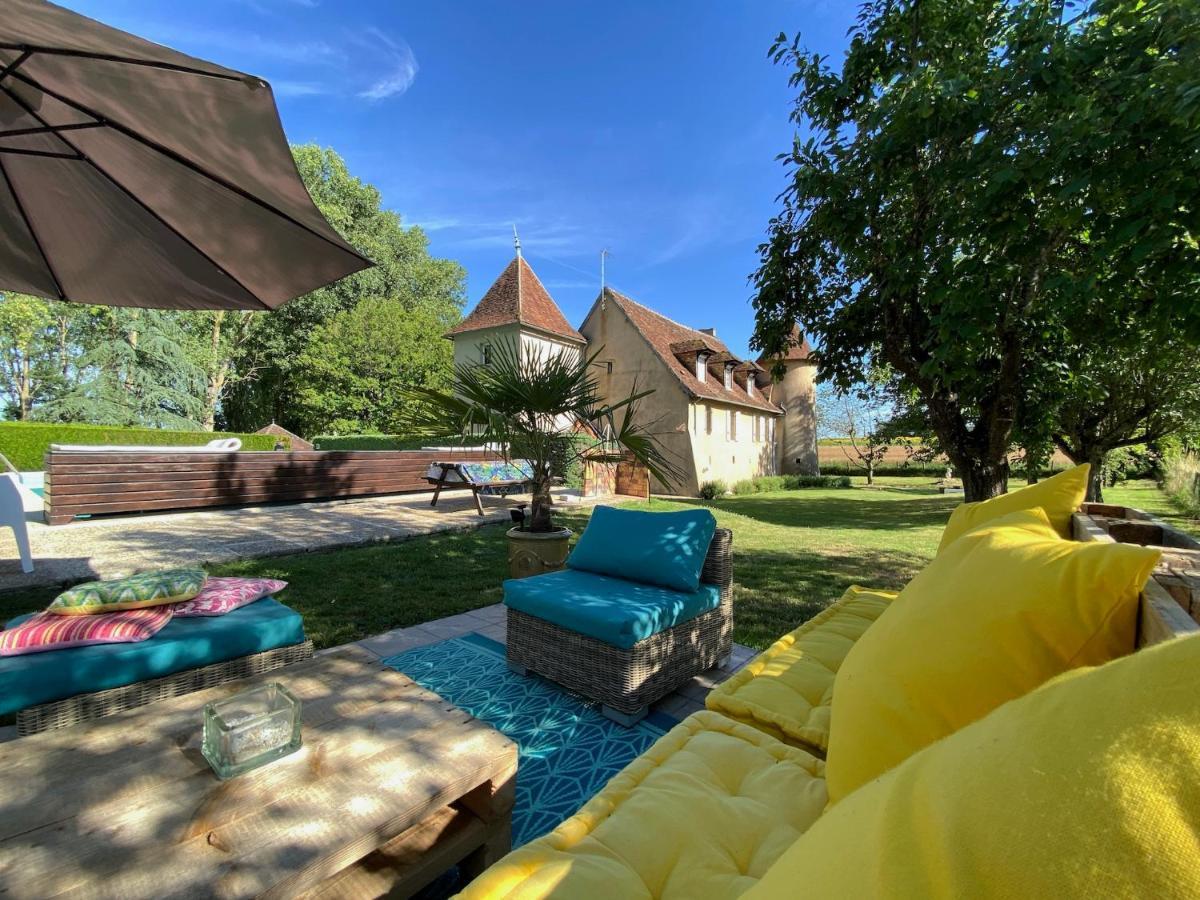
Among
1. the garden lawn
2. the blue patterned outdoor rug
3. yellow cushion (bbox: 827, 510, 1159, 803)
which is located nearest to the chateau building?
the garden lawn

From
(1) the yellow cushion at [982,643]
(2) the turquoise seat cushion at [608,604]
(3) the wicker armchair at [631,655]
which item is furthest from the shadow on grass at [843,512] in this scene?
(1) the yellow cushion at [982,643]

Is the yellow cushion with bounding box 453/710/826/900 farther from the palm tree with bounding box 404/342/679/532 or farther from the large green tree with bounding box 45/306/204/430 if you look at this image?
the large green tree with bounding box 45/306/204/430

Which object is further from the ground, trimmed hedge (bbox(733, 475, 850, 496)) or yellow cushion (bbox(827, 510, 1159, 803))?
yellow cushion (bbox(827, 510, 1159, 803))

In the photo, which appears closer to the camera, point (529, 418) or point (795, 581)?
point (529, 418)

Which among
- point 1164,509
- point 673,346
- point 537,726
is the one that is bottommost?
point 1164,509

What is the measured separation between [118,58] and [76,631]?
2.48 m

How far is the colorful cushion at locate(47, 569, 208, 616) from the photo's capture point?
2520mm

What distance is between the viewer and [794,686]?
2016 millimetres

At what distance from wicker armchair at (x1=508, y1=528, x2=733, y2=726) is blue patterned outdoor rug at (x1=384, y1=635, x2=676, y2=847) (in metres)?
0.11

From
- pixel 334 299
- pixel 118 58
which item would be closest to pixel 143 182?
pixel 118 58

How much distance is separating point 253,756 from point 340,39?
15244 mm

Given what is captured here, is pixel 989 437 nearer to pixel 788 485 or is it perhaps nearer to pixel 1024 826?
pixel 1024 826

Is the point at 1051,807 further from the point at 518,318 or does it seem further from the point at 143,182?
the point at 518,318

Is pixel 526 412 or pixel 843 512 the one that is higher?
pixel 526 412
